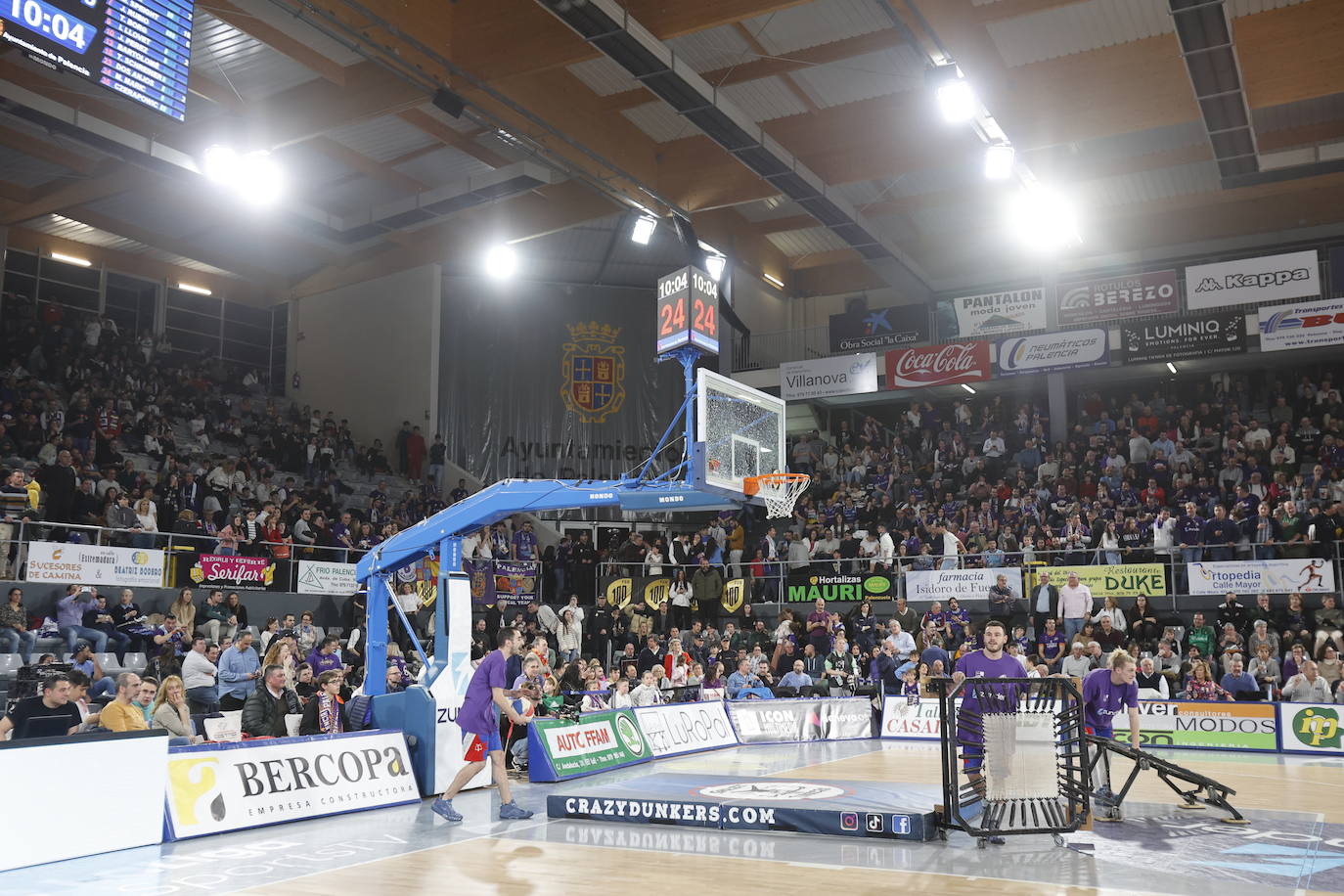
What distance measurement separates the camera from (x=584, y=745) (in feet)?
45.9

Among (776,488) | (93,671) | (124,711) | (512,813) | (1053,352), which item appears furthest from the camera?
(1053,352)

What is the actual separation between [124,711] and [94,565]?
8.16 meters

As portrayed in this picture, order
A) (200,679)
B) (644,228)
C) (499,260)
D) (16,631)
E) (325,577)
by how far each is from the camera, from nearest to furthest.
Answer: (200,679) < (16,631) < (325,577) < (644,228) < (499,260)

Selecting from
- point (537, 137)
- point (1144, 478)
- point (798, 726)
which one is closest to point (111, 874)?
point (798, 726)

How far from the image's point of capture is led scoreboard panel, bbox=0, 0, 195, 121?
10695 millimetres

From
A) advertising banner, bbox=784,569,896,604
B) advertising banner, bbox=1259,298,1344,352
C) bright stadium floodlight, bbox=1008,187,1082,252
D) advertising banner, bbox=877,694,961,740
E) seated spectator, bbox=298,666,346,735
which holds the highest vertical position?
bright stadium floodlight, bbox=1008,187,1082,252

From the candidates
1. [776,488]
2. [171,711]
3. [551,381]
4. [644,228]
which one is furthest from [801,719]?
[551,381]

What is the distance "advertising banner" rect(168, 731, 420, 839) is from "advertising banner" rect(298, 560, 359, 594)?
933cm

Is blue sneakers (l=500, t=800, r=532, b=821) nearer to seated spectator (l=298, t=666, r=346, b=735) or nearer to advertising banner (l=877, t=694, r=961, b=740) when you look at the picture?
seated spectator (l=298, t=666, r=346, b=735)

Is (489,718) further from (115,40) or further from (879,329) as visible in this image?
(879,329)

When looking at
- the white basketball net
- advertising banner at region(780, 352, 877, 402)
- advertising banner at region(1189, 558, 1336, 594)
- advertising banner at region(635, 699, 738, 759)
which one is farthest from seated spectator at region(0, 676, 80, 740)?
advertising banner at region(780, 352, 877, 402)

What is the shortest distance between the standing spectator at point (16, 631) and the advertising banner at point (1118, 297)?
72.4 feet

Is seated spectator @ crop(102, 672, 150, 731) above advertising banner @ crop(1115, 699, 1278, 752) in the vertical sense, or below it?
above

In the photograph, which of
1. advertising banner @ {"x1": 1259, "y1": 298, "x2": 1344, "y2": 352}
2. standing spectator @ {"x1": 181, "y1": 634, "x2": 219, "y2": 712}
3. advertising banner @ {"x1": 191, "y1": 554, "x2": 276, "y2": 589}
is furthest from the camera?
advertising banner @ {"x1": 1259, "y1": 298, "x2": 1344, "y2": 352}
